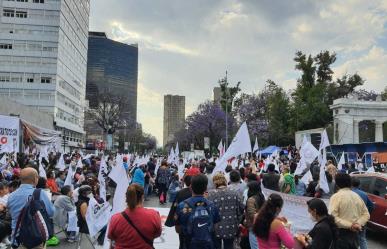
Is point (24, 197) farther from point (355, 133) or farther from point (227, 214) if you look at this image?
point (355, 133)

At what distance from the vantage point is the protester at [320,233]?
5000mm

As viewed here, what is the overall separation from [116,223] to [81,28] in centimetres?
9202

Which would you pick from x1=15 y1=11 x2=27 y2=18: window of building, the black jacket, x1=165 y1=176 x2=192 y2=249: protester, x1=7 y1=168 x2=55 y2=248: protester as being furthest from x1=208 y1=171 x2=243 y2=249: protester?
x1=15 y1=11 x2=27 y2=18: window of building

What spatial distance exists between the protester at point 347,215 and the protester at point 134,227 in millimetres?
2971

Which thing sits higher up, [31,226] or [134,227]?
[134,227]

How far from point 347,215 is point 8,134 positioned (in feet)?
41.2

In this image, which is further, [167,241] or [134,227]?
[167,241]

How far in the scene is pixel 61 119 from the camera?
7638 centimetres

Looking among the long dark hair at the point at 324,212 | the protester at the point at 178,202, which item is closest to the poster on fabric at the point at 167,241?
the protester at the point at 178,202

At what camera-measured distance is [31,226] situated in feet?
18.6

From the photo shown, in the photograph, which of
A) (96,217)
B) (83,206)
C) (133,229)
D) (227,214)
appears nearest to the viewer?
(133,229)

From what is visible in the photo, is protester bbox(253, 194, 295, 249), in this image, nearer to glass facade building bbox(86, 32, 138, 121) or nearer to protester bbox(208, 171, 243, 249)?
Answer: protester bbox(208, 171, 243, 249)

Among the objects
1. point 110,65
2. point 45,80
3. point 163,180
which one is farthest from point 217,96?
point 110,65

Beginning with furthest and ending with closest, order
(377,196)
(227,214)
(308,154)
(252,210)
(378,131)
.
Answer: (378,131) → (308,154) → (377,196) → (227,214) → (252,210)
